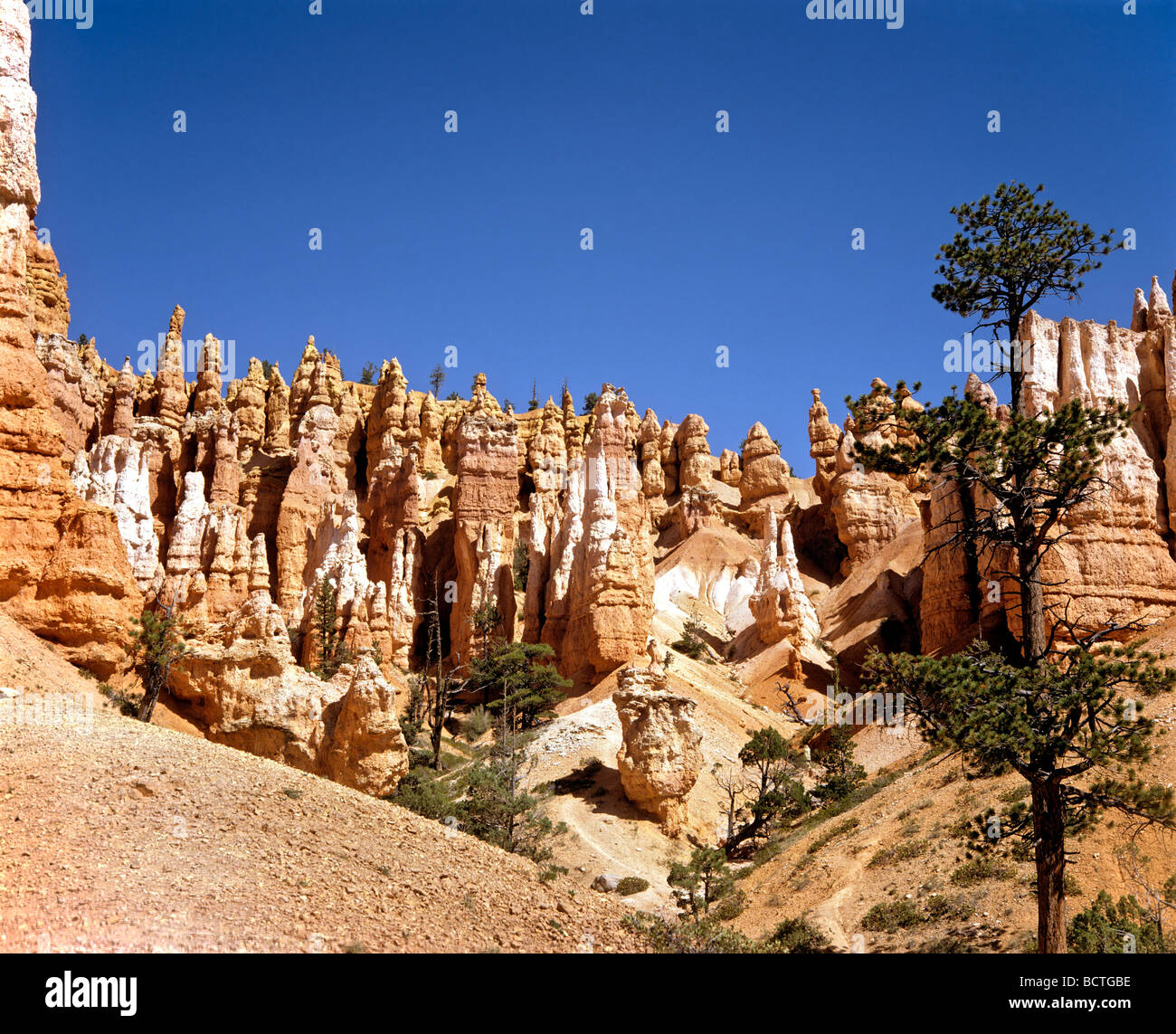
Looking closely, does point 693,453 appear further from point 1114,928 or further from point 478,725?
point 1114,928

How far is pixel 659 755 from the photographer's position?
100 feet

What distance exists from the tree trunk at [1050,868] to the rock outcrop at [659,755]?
53.4 ft

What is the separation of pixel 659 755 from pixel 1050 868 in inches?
657

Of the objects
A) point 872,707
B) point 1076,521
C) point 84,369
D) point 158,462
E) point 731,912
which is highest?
point 84,369

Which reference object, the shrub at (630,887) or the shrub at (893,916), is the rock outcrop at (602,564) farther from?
the shrub at (893,916)

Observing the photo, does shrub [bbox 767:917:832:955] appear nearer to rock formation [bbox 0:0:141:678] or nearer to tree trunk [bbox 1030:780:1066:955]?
tree trunk [bbox 1030:780:1066:955]

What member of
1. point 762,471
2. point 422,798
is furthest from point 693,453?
point 422,798

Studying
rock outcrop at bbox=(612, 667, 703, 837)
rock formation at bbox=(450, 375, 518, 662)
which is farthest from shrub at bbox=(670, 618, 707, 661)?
rock outcrop at bbox=(612, 667, 703, 837)

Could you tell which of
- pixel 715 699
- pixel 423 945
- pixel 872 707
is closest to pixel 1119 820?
pixel 423 945

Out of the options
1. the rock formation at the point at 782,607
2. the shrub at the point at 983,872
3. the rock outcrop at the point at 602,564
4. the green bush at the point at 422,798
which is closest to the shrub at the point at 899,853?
the shrub at the point at 983,872

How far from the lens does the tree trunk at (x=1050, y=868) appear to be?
14477mm
